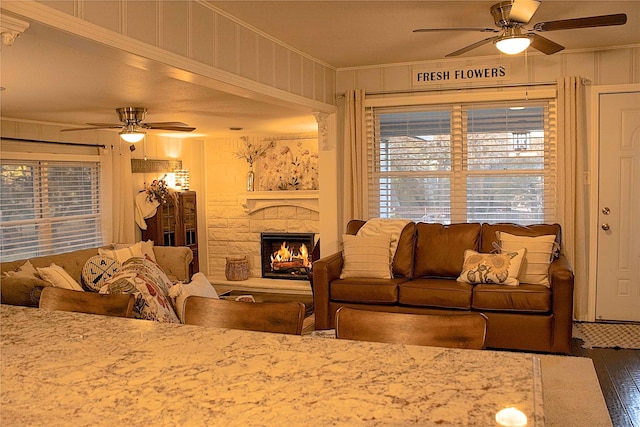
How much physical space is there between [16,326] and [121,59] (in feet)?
5.61

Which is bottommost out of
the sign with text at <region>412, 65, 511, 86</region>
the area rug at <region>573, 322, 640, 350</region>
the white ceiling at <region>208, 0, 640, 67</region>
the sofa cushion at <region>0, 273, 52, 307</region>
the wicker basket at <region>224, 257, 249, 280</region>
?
the area rug at <region>573, 322, 640, 350</region>

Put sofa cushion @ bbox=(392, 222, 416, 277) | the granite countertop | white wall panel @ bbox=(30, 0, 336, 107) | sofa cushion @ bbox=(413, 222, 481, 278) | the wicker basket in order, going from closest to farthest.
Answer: the granite countertop, white wall panel @ bbox=(30, 0, 336, 107), sofa cushion @ bbox=(413, 222, 481, 278), sofa cushion @ bbox=(392, 222, 416, 277), the wicker basket

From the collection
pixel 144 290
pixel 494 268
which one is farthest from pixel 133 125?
pixel 494 268

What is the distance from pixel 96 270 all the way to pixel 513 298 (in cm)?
371

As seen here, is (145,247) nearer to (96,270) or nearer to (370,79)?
(96,270)

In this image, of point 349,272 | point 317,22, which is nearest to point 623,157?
point 349,272

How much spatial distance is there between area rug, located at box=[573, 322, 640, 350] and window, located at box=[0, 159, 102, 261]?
5.82m

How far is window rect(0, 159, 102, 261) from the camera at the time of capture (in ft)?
21.3

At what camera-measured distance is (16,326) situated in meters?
1.84

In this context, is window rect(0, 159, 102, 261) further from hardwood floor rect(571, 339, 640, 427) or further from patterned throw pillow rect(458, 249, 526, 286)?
hardwood floor rect(571, 339, 640, 427)

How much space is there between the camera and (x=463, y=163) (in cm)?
582

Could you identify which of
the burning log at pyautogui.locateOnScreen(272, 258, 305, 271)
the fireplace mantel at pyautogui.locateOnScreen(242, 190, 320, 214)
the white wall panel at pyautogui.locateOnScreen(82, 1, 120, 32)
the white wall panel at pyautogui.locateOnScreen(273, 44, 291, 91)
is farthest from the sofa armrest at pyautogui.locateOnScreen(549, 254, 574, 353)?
the burning log at pyautogui.locateOnScreen(272, 258, 305, 271)

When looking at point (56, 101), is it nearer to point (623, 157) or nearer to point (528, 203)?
point (528, 203)

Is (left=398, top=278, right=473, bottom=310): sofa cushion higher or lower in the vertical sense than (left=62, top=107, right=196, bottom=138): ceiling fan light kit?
lower
